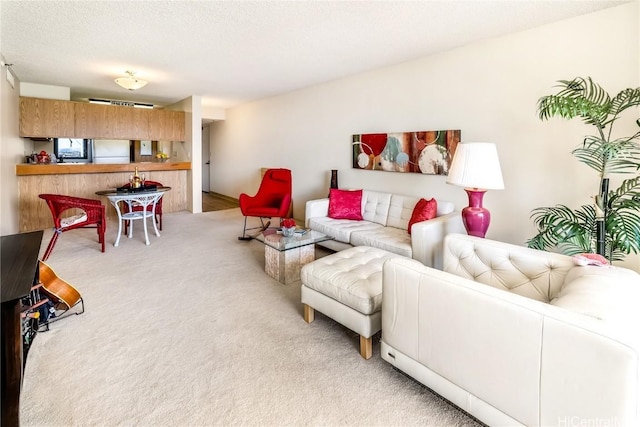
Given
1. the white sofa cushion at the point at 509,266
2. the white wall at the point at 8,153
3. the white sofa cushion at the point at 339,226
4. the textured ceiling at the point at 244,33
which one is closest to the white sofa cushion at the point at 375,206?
the white sofa cushion at the point at 339,226

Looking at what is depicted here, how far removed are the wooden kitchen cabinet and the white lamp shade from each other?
20.1 feet

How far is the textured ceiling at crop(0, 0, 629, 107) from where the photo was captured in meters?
2.63

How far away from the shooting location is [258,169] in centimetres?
719

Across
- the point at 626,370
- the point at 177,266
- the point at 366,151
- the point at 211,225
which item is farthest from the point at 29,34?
the point at 626,370

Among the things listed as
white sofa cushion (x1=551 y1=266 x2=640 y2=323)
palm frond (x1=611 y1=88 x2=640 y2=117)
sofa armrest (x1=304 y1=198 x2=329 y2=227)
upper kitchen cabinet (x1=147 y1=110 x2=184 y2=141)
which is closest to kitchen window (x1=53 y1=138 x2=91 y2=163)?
upper kitchen cabinet (x1=147 y1=110 x2=184 y2=141)

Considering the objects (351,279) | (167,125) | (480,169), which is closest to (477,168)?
(480,169)

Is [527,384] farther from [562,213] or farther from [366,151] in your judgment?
[366,151]

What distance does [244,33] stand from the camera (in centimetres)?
317

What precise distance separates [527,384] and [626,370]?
32cm

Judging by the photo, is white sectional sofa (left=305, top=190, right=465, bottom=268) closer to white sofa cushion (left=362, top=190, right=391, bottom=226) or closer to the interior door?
white sofa cushion (left=362, top=190, right=391, bottom=226)

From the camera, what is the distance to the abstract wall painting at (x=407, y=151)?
373 cm

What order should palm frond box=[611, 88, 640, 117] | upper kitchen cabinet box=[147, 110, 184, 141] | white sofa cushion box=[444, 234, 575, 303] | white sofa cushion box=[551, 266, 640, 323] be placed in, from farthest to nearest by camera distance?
upper kitchen cabinet box=[147, 110, 184, 141], palm frond box=[611, 88, 640, 117], white sofa cushion box=[444, 234, 575, 303], white sofa cushion box=[551, 266, 640, 323]

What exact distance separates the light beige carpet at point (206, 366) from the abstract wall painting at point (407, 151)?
2179mm

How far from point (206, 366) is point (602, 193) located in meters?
2.95
